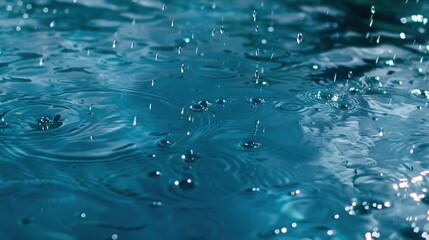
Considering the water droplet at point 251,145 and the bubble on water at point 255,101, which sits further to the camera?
the bubble on water at point 255,101

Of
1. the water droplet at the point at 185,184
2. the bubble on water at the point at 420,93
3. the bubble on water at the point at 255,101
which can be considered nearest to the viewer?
the water droplet at the point at 185,184

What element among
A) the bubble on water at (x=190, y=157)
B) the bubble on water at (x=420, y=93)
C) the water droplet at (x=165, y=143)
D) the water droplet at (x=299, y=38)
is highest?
the water droplet at (x=299, y=38)

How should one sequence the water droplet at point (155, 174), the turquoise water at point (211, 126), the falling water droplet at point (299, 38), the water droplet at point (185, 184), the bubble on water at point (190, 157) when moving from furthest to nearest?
the falling water droplet at point (299, 38), the bubble on water at point (190, 157), the water droplet at point (155, 174), the water droplet at point (185, 184), the turquoise water at point (211, 126)

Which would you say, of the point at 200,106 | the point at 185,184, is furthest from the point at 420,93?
the point at 185,184

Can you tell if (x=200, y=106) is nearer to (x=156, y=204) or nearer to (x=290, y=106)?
(x=290, y=106)

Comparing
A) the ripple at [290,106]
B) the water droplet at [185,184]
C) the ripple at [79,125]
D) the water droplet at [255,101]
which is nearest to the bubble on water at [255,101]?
the water droplet at [255,101]

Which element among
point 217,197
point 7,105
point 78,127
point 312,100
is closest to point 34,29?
point 7,105

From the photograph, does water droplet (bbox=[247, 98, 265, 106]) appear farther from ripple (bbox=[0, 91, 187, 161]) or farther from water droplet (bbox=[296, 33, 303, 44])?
water droplet (bbox=[296, 33, 303, 44])

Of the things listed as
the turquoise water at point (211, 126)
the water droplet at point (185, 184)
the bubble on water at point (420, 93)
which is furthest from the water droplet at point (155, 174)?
the bubble on water at point (420, 93)

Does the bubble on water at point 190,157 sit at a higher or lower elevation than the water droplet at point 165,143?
lower

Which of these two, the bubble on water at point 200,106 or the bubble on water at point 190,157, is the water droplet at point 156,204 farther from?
the bubble on water at point 200,106
